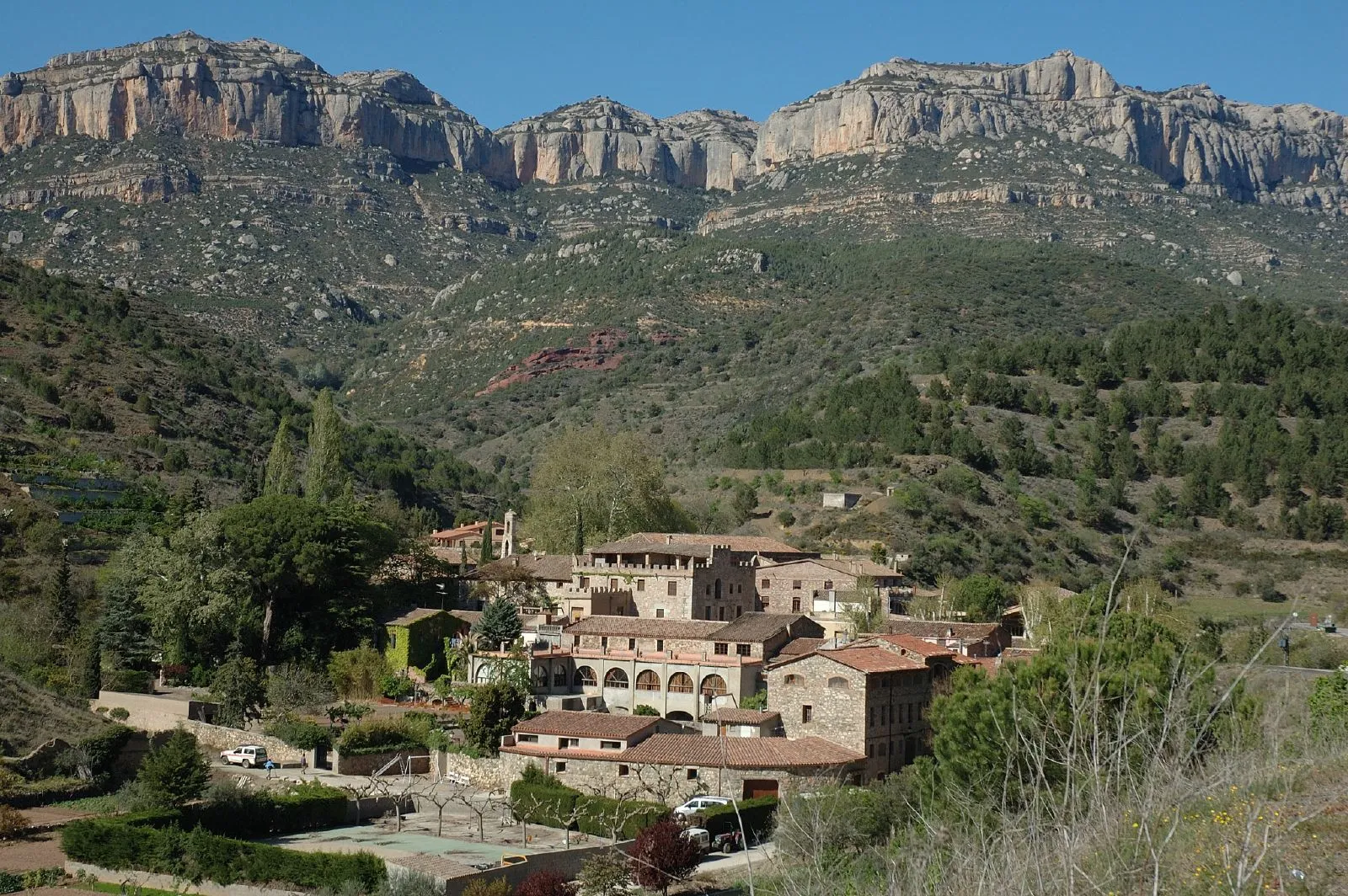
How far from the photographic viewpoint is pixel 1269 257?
153125 mm

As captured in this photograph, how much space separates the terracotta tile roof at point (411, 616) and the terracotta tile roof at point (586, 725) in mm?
9635

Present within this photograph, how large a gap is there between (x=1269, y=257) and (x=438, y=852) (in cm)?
13746

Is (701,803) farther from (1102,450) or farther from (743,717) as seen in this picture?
(1102,450)

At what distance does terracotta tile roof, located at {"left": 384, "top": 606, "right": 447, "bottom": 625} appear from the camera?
49.8 meters

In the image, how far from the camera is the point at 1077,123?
180500mm

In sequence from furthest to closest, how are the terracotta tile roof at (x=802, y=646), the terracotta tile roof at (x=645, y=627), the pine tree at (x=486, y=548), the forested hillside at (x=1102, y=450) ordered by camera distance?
the forested hillside at (x=1102, y=450) < the pine tree at (x=486, y=548) < the terracotta tile roof at (x=645, y=627) < the terracotta tile roof at (x=802, y=646)

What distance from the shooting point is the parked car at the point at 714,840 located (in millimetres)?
34094

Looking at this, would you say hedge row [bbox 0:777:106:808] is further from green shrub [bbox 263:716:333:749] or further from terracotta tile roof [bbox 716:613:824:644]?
terracotta tile roof [bbox 716:613:824:644]

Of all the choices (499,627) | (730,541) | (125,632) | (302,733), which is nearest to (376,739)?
(302,733)

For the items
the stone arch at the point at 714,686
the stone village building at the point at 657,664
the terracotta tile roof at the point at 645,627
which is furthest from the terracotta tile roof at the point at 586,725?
the terracotta tile roof at the point at 645,627

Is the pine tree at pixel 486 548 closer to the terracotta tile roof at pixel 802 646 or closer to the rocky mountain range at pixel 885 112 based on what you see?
the terracotta tile roof at pixel 802 646

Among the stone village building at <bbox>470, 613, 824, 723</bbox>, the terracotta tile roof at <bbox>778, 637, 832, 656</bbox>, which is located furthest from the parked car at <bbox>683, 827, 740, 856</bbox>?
the stone village building at <bbox>470, 613, 824, 723</bbox>

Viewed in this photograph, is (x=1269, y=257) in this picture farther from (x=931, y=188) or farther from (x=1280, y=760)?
(x=1280, y=760)

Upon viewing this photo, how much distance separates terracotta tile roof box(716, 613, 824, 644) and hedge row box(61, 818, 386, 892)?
54.8ft
